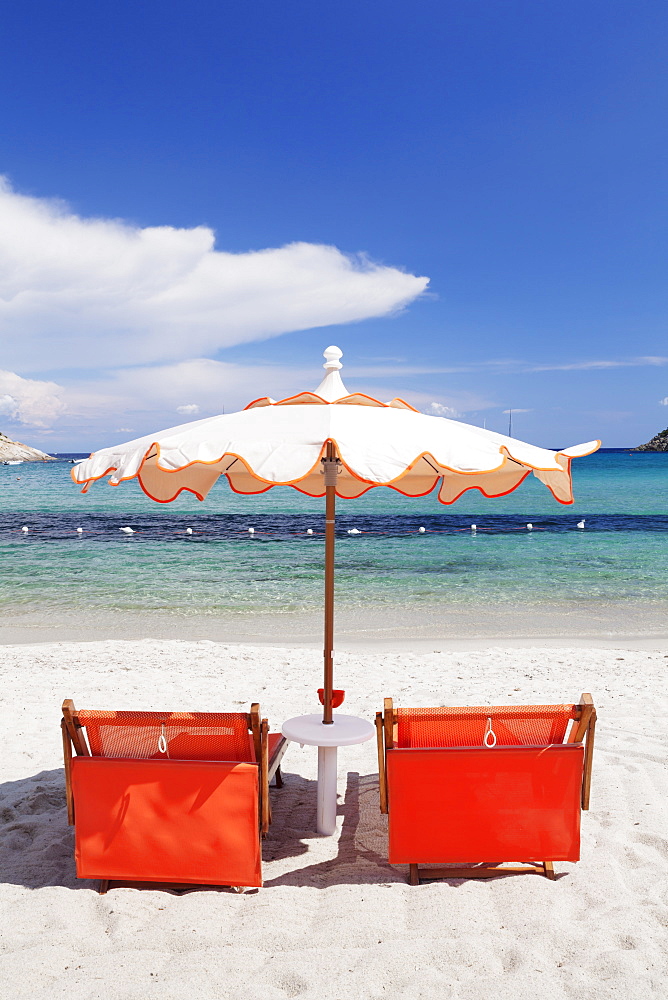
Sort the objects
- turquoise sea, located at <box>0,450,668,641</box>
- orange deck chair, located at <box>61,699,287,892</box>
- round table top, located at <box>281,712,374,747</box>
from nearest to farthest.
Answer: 1. orange deck chair, located at <box>61,699,287,892</box>
2. round table top, located at <box>281,712,374,747</box>
3. turquoise sea, located at <box>0,450,668,641</box>

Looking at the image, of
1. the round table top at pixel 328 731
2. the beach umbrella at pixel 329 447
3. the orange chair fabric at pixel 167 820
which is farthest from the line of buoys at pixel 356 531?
the orange chair fabric at pixel 167 820

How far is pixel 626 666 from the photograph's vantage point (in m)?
8.59

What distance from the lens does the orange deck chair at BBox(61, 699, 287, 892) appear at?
11.5 feet

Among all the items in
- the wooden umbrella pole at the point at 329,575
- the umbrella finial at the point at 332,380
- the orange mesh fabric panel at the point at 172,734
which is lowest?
the orange mesh fabric panel at the point at 172,734

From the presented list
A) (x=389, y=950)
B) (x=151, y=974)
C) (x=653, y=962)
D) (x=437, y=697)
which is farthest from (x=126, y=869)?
(x=437, y=697)

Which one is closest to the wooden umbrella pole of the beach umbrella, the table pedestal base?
the beach umbrella

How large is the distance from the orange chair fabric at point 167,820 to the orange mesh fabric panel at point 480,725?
825 millimetres

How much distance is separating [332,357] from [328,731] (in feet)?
7.45

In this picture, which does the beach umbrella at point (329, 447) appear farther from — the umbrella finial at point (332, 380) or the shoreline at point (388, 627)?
the shoreline at point (388, 627)

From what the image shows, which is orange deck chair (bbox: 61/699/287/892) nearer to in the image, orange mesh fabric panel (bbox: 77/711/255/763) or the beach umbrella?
orange mesh fabric panel (bbox: 77/711/255/763)

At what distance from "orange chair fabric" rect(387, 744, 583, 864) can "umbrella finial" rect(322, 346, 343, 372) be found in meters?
2.20

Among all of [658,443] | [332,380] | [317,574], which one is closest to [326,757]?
[332,380]

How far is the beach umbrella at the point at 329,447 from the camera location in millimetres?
3223

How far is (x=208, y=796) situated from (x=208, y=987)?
826mm
